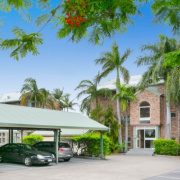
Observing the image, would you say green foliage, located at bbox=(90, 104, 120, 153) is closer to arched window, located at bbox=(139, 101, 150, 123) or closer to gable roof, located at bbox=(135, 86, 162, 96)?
arched window, located at bbox=(139, 101, 150, 123)

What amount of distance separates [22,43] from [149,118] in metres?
32.8

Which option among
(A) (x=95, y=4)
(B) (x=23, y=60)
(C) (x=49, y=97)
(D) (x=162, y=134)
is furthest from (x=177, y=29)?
(C) (x=49, y=97)

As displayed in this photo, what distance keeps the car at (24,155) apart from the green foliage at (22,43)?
17.3m

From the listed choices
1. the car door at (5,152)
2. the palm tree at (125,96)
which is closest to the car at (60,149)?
the car door at (5,152)

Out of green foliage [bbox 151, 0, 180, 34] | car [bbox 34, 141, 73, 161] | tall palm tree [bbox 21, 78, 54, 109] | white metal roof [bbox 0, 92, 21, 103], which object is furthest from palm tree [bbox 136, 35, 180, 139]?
green foliage [bbox 151, 0, 180, 34]

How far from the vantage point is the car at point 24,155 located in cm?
2055

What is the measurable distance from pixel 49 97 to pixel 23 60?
47.6 metres

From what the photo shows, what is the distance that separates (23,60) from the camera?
13.1 feet

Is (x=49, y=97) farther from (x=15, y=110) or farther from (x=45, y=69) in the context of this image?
(x=15, y=110)

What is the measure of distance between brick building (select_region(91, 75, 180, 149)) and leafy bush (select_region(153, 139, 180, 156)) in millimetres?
3556

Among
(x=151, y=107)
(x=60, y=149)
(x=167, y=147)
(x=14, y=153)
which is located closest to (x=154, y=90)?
(x=151, y=107)

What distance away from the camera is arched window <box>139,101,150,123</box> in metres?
35.9

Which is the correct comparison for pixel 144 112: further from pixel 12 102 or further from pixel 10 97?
pixel 10 97

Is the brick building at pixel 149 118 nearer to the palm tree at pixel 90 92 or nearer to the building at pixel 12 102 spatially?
the palm tree at pixel 90 92
